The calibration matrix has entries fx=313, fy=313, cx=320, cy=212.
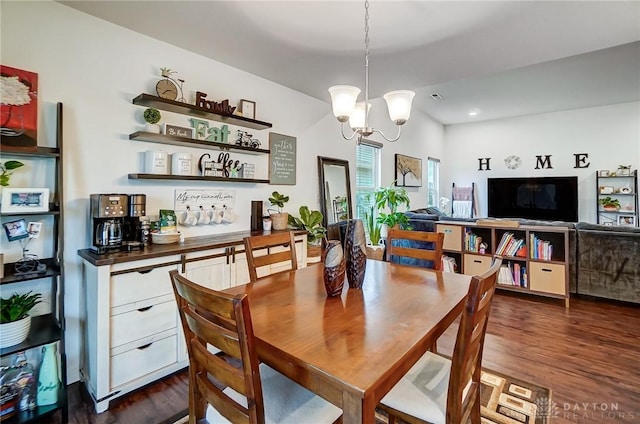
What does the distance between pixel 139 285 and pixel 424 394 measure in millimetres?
1673

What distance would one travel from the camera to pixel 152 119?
2295mm

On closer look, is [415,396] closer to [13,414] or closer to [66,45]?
[13,414]

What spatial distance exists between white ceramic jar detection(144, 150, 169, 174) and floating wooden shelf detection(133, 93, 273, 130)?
1.15ft

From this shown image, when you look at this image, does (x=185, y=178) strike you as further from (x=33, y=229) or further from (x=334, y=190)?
(x=334, y=190)

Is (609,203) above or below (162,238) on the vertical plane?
above

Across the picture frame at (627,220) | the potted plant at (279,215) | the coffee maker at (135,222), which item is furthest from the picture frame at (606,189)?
the coffee maker at (135,222)

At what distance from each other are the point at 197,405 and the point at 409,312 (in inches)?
37.0

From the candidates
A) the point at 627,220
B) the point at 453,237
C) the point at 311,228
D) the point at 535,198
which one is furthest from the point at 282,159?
the point at 627,220

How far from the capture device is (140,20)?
215cm

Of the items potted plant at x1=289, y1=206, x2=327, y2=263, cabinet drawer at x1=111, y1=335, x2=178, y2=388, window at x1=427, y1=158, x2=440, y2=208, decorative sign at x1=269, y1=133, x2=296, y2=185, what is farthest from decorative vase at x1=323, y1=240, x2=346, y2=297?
window at x1=427, y1=158, x2=440, y2=208

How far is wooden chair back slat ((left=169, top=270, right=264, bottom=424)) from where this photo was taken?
3.07 ft

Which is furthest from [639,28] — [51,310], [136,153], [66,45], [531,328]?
[51,310]

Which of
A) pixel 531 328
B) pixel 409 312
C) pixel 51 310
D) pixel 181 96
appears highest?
pixel 181 96

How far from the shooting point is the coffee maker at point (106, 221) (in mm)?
1950
